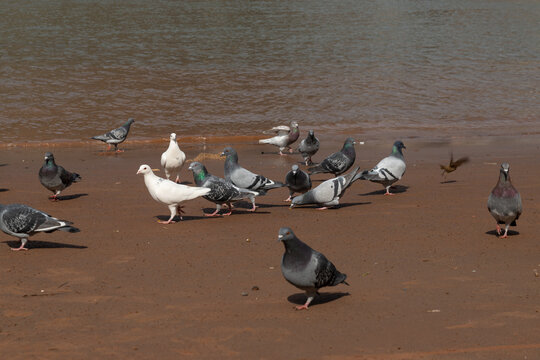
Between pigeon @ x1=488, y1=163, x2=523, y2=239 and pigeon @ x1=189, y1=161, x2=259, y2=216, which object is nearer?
pigeon @ x1=488, y1=163, x2=523, y2=239

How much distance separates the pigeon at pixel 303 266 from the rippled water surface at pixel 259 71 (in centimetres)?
1283

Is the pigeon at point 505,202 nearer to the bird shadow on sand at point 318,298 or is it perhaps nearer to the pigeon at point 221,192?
the bird shadow on sand at point 318,298

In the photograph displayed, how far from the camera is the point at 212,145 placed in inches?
705

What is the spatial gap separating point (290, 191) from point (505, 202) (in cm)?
381

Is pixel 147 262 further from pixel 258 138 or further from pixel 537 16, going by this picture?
pixel 537 16

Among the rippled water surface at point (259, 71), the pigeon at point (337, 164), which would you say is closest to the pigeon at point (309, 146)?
the pigeon at point (337, 164)

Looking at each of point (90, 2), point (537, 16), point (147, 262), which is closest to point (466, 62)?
point (537, 16)

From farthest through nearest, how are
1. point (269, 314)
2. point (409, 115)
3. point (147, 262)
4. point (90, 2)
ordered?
A: point (90, 2), point (409, 115), point (147, 262), point (269, 314)

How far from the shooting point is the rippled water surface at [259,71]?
20797mm

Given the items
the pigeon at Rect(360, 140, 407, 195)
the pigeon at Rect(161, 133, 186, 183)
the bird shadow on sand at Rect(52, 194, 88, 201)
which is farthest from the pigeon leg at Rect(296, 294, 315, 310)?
the pigeon at Rect(161, 133, 186, 183)

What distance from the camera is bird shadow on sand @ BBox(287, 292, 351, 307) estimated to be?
7004 millimetres

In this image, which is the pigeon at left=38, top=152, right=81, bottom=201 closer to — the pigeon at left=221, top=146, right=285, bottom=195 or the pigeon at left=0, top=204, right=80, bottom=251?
the pigeon at left=221, top=146, right=285, bottom=195

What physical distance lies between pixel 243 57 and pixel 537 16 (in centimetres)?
2213

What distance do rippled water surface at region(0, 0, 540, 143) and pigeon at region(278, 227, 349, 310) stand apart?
42.1 ft
